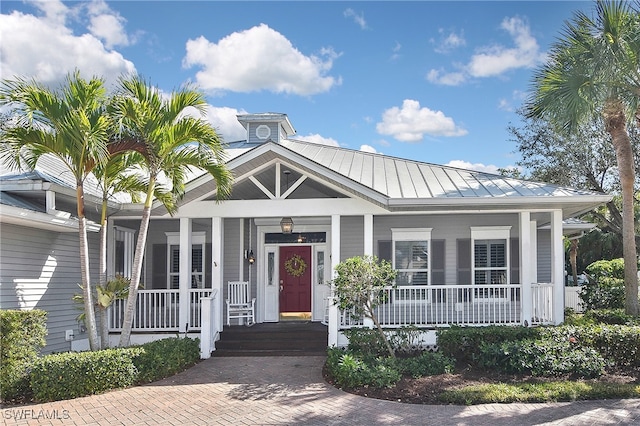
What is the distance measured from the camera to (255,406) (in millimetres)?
7656

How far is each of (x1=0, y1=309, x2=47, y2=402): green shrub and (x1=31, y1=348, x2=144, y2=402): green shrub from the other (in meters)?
0.20

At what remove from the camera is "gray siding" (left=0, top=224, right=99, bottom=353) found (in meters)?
8.88

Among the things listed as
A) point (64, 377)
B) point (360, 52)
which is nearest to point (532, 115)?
point (360, 52)

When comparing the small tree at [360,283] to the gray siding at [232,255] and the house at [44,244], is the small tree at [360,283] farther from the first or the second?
the house at [44,244]

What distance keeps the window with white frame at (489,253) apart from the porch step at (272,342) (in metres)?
4.28

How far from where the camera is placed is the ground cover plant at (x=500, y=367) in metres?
7.90

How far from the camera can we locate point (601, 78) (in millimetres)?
10188

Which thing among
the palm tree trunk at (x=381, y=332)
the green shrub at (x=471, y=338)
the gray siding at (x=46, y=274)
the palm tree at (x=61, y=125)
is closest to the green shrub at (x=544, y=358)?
the green shrub at (x=471, y=338)

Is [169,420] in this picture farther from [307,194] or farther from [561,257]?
[561,257]

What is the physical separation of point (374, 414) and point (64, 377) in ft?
15.4

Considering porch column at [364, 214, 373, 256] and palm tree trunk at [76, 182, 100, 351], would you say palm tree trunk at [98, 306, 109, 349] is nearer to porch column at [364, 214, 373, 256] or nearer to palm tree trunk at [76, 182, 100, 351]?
palm tree trunk at [76, 182, 100, 351]

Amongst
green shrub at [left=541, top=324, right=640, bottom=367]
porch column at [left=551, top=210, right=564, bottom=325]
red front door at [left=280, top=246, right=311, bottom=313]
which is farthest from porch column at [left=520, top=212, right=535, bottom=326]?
red front door at [left=280, top=246, right=311, bottom=313]

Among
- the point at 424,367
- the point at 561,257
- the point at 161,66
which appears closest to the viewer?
the point at 424,367

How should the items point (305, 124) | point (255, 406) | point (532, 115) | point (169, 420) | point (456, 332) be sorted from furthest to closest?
point (305, 124) < point (532, 115) < point (456, 332) < point (255, 406) < point (169, 420)
